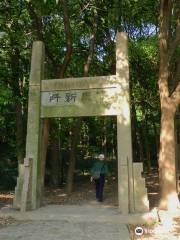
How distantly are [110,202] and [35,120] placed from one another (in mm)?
3879

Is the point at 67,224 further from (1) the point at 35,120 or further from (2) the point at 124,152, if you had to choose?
(1) the point at 35,120

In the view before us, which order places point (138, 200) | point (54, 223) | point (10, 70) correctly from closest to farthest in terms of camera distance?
point (54, 223), point (138, 200), point (10, 70)

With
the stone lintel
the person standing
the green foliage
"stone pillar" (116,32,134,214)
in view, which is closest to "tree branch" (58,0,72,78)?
the green foliage

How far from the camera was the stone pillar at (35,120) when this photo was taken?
39.9 feet

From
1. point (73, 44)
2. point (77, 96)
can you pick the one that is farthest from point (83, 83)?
point (73, 44)

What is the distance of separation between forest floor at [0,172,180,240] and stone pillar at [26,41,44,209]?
1.23 meters

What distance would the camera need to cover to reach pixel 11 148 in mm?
21375

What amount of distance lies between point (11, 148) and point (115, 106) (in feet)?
35.7

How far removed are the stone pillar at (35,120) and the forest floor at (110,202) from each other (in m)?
1.23

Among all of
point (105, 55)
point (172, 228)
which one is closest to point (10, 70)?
point (105, 55)

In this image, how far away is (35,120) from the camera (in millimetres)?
12391

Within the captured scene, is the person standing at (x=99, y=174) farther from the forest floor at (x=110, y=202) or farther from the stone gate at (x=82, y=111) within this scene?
the stone gate at (x=82, y=111)

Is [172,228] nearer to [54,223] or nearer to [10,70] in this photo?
[54,223]

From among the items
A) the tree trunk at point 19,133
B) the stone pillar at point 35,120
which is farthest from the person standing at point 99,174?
the tree trunk at point 19,133
